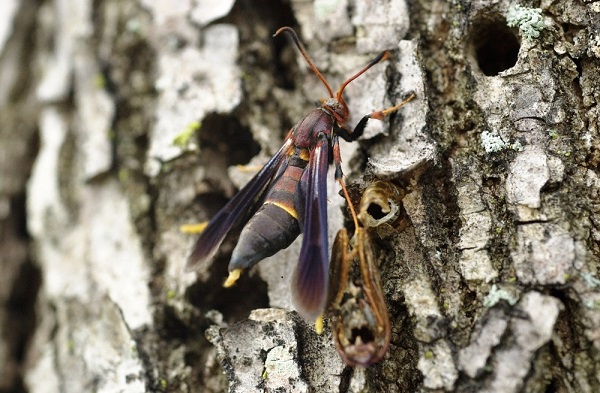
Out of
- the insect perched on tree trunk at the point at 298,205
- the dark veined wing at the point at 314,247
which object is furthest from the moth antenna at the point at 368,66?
the dark veined wing at the point at 314,247

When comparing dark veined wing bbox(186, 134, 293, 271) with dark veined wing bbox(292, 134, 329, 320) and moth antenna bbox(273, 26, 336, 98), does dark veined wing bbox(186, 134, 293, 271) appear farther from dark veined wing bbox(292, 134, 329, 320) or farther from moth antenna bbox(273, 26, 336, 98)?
moth antenna bbox(273, 26, 336, 98)

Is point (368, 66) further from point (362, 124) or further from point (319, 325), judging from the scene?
point (319, 325)

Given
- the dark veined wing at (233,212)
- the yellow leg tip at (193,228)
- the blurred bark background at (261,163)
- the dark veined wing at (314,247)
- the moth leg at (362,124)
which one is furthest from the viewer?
the yellow leg tip at (193,228)

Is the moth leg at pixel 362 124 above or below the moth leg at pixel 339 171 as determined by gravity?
above

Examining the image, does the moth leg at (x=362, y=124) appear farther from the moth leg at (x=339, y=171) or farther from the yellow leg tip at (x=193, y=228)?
the yellow leg tip at (x=193, y=228)

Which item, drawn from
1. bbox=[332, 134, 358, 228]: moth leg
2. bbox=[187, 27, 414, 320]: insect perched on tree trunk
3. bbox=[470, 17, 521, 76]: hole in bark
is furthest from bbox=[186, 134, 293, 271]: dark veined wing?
bbox=[470, 17, 521, 76]: hole in bark

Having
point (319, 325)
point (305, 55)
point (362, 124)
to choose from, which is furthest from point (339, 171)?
point (319, 325)
